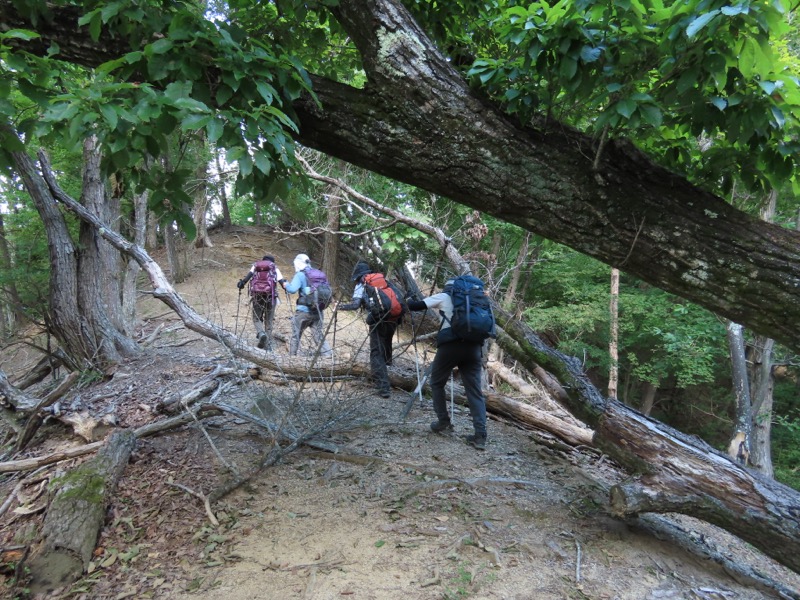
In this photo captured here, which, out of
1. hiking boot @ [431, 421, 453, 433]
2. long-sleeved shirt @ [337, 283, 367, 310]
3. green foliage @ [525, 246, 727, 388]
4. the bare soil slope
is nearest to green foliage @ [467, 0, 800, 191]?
the bare soil slope

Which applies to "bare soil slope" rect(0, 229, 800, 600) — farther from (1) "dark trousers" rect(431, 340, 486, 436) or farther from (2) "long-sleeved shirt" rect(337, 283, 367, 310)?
(2) "long-sleeved shirt" rect(337, 283, 367, 310)

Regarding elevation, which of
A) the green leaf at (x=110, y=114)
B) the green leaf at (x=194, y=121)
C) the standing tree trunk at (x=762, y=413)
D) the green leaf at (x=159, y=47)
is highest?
the green leaf at (x=159, y=47)

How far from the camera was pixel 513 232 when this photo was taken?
438 inches

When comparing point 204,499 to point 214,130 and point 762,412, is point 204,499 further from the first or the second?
point 762,412

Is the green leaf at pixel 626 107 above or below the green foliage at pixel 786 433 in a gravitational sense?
above

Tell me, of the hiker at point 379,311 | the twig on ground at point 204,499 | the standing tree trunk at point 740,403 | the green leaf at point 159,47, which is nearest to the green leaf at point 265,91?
the green leaf at point 159,47

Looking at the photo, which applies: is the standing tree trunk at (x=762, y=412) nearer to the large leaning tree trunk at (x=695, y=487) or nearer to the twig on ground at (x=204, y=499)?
the large leaning tree trunk at (x=695, y=487)

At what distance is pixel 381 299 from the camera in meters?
5.44

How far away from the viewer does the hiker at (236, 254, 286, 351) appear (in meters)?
7.26

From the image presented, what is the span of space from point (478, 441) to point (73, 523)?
329 cm

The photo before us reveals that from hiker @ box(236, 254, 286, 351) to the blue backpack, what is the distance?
142 inches

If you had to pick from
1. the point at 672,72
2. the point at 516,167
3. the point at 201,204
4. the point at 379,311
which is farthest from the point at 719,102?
the point at 201,204

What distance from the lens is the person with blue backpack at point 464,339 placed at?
14.2 feet

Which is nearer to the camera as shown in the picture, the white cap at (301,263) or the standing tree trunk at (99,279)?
the standing tree trunk at (99,279)
